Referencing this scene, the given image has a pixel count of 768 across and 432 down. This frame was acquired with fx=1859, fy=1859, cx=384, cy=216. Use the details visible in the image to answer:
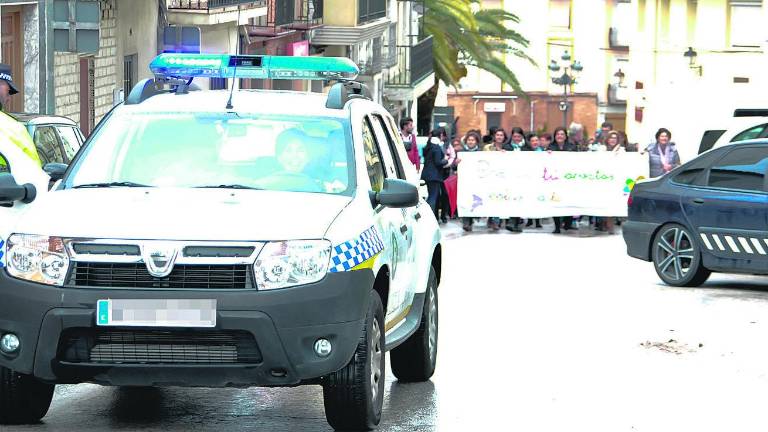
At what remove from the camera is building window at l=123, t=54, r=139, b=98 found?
3083cm

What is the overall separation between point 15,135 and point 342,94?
1951mm

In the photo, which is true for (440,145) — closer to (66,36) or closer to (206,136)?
(66,36)

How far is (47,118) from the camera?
14133 mm

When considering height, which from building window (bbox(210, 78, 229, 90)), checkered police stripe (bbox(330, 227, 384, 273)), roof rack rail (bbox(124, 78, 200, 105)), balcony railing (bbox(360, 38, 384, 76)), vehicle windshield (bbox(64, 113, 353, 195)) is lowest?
checkered police stripe (bbox(330, 227, 384, 273))

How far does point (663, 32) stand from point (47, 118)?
5296 cm

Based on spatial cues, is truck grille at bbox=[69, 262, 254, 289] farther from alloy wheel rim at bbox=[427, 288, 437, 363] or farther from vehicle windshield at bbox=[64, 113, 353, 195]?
alloy wheel rim at bbox=[427, 288, 437, 363]

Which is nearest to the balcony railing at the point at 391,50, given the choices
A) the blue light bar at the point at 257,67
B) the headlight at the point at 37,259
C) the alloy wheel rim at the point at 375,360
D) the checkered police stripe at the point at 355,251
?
the blue light bar at the point at 257,67

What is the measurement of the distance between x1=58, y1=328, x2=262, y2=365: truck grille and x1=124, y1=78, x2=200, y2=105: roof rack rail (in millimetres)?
2019

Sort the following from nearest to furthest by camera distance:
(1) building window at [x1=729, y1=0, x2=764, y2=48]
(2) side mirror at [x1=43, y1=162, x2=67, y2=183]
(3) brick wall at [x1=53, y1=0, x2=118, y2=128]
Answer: (2) side mirror at [x1=43, y1=162, x2=67, y2=183] < (3) brick wall at [x1=53, y1=0, x2=118, y2=128] < (1) building window at [x1=729, y1=0, x2=764, y2=48]

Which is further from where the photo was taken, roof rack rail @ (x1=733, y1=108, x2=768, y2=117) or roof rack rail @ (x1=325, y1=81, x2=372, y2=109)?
roof rack rail @ (x1=733, y1=108, x2=768, y2=117)

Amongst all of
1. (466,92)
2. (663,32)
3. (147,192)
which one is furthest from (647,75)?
(147,192)

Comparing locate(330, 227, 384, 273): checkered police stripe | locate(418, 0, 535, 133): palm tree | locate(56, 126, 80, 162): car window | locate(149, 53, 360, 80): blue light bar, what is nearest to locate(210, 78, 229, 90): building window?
locate(56, 126, 80, 162): car window

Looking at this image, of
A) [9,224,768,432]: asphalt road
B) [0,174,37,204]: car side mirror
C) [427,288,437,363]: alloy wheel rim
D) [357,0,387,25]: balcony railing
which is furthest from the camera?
[357,0,387,25]: balcony railing

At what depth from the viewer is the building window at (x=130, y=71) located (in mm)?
30828
